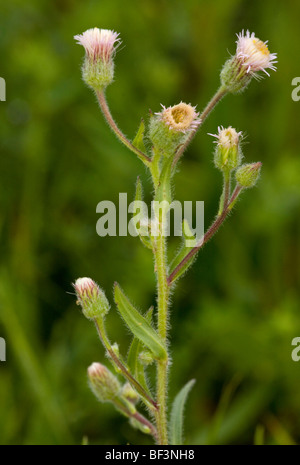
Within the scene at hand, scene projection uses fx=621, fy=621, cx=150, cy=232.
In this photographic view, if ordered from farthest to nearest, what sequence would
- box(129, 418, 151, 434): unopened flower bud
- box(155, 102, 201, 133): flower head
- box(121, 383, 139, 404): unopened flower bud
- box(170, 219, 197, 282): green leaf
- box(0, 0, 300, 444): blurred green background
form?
box(0, 0, 300, 444): blurred green background < box(121, 383, 139, 404): unopened flower bud < box(129, 418, 151, 434): unopened flower bud < box(170, 219, 197, 282): green leaf < box(155, 102, 201, 133): flower head

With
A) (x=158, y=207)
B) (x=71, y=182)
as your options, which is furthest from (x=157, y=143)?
(x=71, y=182)

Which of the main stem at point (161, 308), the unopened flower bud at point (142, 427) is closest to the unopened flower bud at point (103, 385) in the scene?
the unopened flower bud at point (142, 427)

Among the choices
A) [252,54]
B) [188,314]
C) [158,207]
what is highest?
[252,54]

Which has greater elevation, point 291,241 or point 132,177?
point 132,177

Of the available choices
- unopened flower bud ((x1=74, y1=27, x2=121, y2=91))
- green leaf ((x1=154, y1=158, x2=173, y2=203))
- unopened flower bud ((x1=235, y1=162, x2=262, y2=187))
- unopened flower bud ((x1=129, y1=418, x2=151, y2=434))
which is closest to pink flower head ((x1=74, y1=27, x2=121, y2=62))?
unopened flower bud ((x1=74, y1=27, x2=121, y2=91))

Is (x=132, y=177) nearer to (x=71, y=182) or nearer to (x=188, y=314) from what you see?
(x=71, y=182)

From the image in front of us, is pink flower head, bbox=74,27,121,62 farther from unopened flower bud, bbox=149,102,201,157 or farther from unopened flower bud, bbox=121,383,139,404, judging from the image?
unopened flower bud, bbox=121,383,139,404

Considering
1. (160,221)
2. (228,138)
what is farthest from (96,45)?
(160,221)

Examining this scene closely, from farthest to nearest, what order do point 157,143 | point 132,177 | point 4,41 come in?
point 4,41, point 132,177, point 157,143
